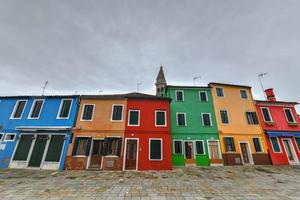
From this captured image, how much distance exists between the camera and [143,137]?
13.7 metres

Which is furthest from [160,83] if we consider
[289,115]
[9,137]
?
[9,137]

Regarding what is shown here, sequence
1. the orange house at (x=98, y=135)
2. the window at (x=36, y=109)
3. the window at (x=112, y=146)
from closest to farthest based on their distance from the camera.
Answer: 1. the orange house at (x=98, y=135)
2. the window at (x=112, y=146)
3. the window at (x=36, y=109)

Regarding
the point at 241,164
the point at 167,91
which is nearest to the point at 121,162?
the point at 167,91

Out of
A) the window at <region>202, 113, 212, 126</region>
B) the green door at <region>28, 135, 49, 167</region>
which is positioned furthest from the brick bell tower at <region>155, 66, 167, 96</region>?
the green door at <region>28, 135, 49, 167</region>

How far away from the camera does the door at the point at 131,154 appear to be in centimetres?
1266

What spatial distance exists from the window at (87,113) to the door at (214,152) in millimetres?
13697

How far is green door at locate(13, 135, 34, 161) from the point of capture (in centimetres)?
1284

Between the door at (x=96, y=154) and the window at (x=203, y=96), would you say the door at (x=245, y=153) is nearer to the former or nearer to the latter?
the window at (x=203, y=96)

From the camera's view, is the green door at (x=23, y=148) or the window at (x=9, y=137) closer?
the green door at (x=23, y=148)

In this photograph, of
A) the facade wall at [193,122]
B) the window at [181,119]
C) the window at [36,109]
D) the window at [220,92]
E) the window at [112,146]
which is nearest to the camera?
the window at [112,146]

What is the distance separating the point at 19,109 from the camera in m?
14.5

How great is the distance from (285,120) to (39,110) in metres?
29.7

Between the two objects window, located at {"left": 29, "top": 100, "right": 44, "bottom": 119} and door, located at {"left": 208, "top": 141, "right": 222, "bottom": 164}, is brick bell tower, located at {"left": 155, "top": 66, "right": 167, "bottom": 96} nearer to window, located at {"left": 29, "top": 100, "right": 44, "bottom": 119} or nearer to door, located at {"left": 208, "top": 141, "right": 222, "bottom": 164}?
door, located at {"left": 208, "top": 141, "right": 222, "bottom": 164}

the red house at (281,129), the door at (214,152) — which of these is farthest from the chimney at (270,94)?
the door at (214,152)
